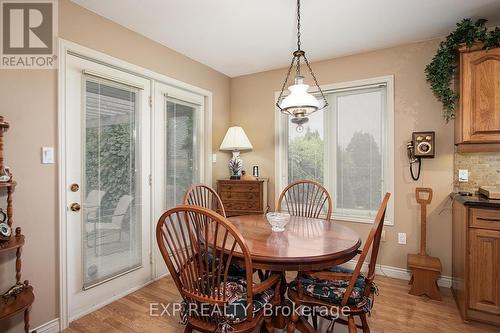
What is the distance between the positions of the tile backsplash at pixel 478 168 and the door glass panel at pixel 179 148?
2.87m

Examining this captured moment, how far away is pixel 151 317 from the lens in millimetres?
2152

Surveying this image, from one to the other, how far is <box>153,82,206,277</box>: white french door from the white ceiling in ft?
1.90

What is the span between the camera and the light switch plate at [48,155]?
193 cm

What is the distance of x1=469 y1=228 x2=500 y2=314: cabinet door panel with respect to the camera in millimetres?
1979

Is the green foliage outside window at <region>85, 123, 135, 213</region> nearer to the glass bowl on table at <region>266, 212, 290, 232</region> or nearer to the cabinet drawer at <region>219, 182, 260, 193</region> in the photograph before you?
the cabinet drawer at <region>219, 182, 260, 193</region>

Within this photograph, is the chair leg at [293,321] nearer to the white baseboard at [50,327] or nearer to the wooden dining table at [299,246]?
the wooden dining table at [299,246]

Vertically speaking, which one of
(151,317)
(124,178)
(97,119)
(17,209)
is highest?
(97,119)

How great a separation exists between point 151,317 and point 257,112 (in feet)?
8.92

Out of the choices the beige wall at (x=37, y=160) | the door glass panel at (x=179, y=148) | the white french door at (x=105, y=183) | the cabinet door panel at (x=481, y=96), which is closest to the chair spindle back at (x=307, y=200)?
the door glass panel at (x=179, y=148)

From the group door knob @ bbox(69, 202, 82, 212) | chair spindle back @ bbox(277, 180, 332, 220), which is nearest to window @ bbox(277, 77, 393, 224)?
chair spindle back @ bbox(277, 180, 332, 220)

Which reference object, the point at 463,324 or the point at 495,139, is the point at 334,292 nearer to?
the point at 463,324

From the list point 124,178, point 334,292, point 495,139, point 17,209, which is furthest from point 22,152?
point 495,139

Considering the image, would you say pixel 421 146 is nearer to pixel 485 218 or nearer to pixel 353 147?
pixel 353 147

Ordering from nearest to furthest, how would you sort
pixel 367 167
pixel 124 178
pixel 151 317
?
pixel 151 317, pixel 124 178, pixel 367 167
